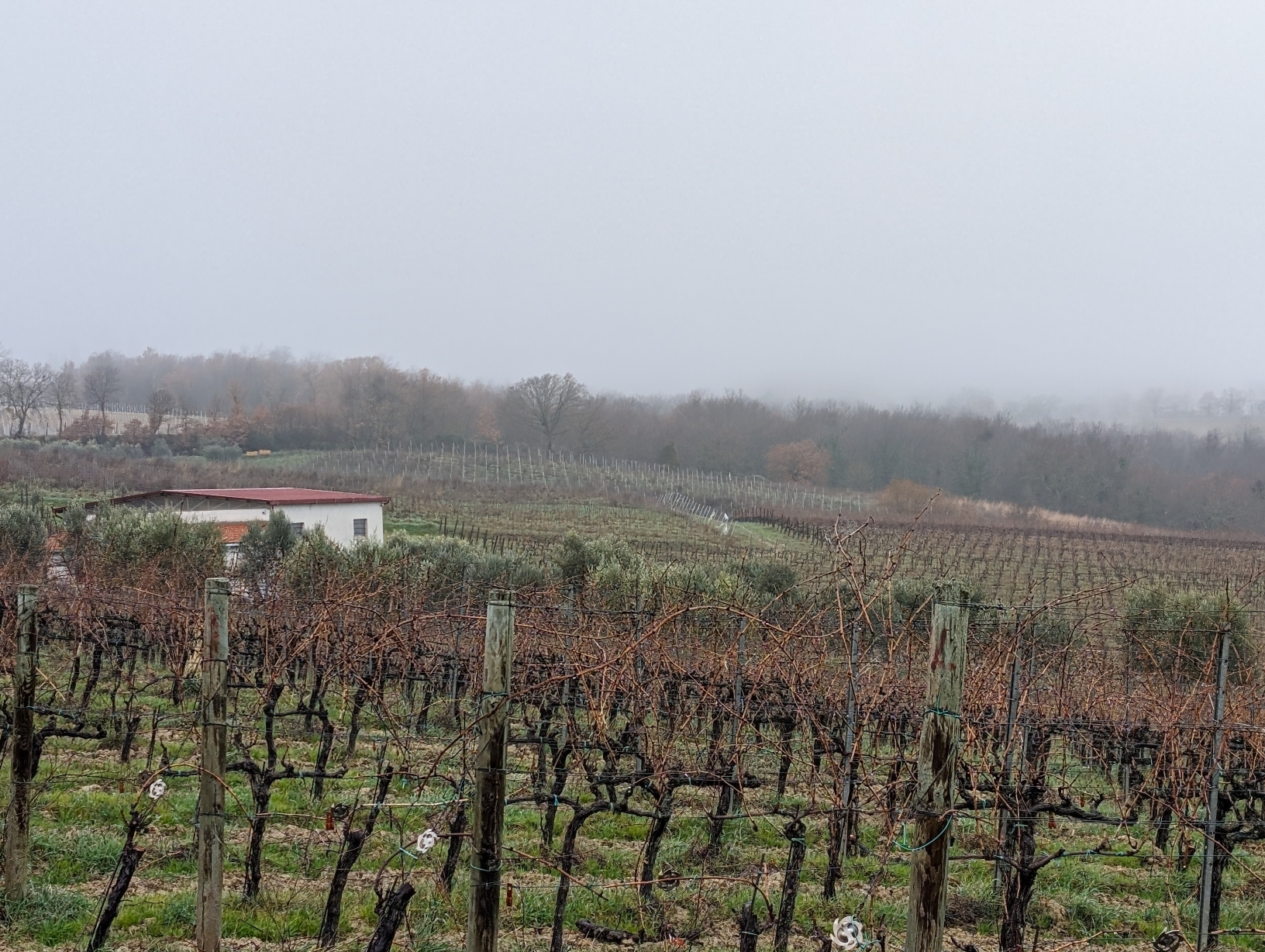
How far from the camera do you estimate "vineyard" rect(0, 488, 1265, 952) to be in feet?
12.8

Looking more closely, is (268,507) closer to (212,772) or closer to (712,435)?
(212,772)

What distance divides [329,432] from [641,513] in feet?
103

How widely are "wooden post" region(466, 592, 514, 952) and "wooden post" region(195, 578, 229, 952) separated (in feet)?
4.27

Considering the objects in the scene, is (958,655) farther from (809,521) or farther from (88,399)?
(88,399)

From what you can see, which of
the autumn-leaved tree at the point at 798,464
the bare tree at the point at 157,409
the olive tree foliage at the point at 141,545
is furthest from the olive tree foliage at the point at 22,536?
the autumn-leaved tree at the point at 798,464

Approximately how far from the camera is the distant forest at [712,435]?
64.5m

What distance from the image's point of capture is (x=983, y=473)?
7856cm

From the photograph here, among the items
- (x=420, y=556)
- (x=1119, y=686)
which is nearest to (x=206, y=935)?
(x=1119, y=686)

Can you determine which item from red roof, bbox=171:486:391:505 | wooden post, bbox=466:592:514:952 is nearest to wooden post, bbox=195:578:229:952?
wooden post, bbox=466:592:514:952

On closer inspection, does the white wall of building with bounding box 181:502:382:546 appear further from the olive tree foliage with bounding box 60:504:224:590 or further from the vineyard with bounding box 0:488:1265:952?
the vineyard with bounding box 0:488:1265:952

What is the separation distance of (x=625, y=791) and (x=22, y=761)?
3145 mm

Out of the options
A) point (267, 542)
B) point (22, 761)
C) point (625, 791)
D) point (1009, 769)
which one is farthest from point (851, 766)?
point (267, 542)

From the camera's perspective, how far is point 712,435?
80812 millimetres

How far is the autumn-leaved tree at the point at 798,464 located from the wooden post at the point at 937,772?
2840 inches
